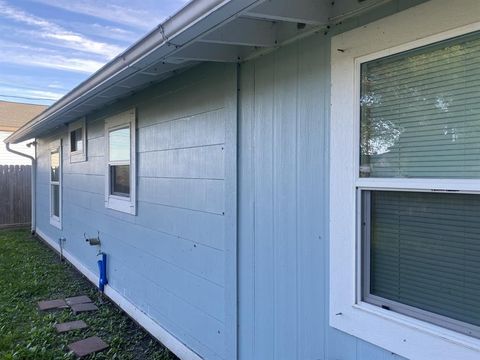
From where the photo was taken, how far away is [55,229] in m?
8.47

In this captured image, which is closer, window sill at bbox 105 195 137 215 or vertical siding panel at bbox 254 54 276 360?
vertical siding panel at bbox 254 54 276 360

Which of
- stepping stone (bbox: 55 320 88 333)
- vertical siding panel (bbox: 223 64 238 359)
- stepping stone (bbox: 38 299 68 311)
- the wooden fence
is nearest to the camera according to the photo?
vertical siding panel (bbox: 223 64 238 359)

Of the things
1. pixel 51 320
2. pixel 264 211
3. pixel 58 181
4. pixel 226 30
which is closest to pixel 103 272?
pixel 51 320

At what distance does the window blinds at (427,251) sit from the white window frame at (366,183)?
60 mm

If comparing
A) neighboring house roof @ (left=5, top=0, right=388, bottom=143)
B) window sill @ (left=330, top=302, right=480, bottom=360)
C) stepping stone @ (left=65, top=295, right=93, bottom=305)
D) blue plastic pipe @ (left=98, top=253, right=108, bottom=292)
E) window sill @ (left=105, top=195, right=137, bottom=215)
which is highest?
neighboring house roof @ (left=5, top=0, right=388, bottom=143)

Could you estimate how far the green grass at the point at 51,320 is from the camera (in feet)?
11.8

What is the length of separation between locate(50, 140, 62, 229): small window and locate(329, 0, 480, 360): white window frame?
7.03 metres

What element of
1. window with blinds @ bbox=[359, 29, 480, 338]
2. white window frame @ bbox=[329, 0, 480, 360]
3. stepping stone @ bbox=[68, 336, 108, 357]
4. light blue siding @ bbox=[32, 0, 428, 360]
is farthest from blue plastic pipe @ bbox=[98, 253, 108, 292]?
window with blinds @ bbox=[359, 29, 480, 338]

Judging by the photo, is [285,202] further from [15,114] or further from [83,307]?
[15,114]

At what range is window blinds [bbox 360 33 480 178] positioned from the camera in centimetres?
146

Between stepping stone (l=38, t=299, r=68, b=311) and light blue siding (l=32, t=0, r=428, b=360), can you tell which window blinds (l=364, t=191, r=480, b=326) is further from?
stepping stone (l=38, t=299, r=68, b=311)

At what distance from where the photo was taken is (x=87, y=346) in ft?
12.1

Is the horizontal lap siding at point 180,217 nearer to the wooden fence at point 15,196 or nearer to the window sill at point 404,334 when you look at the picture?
the window sill at point 404,334

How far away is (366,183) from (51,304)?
4418 millimetres
